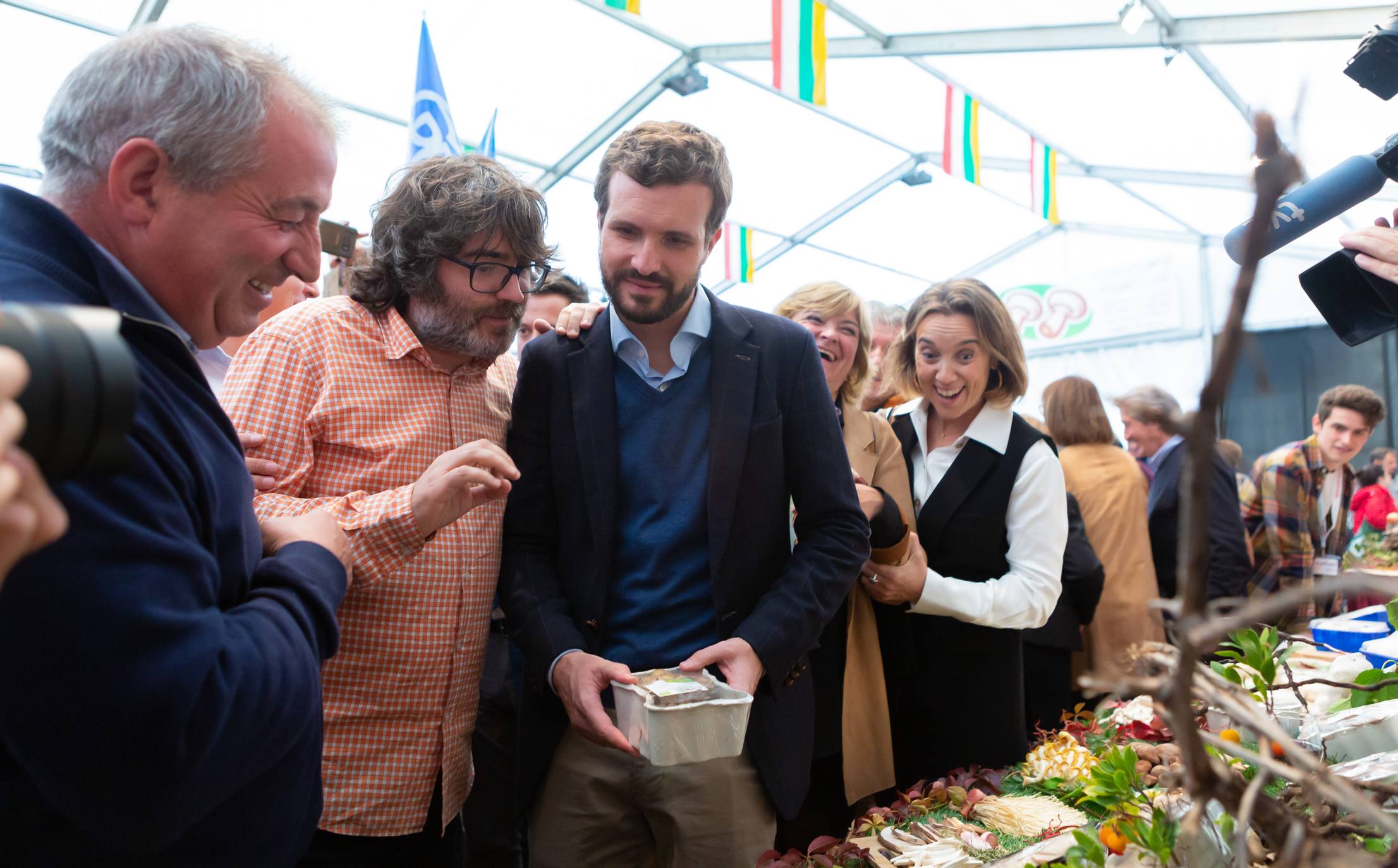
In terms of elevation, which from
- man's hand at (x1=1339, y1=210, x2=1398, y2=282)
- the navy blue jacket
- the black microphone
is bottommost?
the navy blue jacket

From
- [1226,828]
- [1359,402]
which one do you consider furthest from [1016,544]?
[1359,402]

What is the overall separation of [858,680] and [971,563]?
1.30 feet

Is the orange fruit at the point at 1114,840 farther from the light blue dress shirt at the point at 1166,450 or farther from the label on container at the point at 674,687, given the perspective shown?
the light blue dress shirt at the point at 1166,450

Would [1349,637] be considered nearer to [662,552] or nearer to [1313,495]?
[662,552]

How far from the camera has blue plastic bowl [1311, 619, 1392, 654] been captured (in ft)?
7.02

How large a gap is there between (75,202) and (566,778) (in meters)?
1.17

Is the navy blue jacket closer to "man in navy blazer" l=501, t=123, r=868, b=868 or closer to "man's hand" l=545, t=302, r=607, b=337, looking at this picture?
"man in navy blazer" l=501, t=123, r=868, b=868

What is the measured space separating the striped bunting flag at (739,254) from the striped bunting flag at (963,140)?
2527 mm

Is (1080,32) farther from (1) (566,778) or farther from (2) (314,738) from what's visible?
(2) (314,738)

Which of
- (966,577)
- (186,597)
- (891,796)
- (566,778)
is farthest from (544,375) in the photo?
(891,796)

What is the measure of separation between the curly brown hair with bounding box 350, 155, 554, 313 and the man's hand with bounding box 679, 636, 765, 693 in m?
0.75

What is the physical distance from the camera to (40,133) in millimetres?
958

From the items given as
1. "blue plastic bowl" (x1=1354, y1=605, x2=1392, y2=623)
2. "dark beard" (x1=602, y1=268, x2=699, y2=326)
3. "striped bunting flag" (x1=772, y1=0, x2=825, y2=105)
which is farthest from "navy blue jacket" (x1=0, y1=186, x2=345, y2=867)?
"striped bunting flag" (x1=772, y1=0, x2=825, y2=105)

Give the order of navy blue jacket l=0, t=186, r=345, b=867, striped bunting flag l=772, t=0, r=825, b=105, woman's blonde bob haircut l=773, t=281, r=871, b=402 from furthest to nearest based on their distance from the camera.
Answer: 1. striped bunting flag l=772, t=0, r=825, b=105
2. woman's blonde bob haircut l=773, t=281, r=871, b=402
3. navy blue jacket l=0, t=186, r=345, b=867
